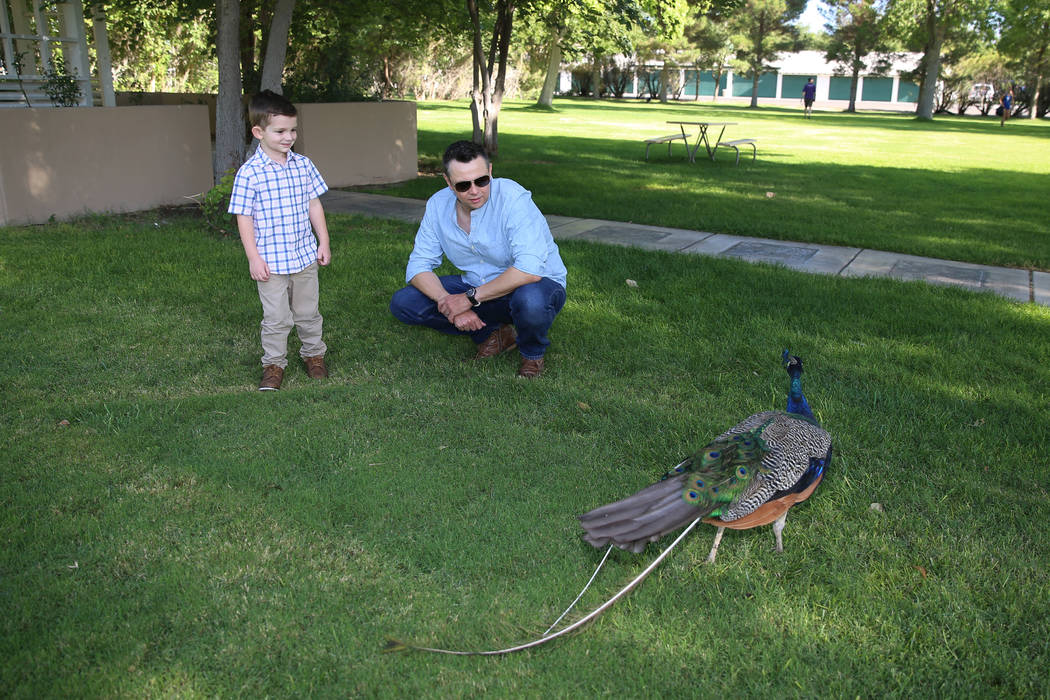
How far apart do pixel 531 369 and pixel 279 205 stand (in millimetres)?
1727

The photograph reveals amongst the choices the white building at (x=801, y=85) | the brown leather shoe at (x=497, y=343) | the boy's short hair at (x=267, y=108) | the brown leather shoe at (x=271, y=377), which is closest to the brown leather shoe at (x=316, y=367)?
the brown leather shoe at (x=271, y=377)

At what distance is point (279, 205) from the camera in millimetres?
4492

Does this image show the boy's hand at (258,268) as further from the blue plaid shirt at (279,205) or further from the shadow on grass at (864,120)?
the shadow on grass at (864,120)

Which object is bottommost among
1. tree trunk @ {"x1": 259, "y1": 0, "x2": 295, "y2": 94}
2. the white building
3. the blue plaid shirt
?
the blue plaid shirt

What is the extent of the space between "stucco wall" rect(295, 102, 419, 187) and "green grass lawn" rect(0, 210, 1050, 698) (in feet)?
21.7

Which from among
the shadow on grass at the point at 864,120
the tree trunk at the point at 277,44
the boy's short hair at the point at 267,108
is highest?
the tree trunk at the point at 277,44

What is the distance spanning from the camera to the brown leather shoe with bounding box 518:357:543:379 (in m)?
4.91

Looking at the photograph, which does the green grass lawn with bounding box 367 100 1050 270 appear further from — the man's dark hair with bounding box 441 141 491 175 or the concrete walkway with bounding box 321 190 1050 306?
the man's dark hair with bounding box 441 141 491 175

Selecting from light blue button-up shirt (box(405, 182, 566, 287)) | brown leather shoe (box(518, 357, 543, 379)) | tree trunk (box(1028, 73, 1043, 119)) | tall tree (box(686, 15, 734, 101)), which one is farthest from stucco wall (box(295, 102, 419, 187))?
tall tree (box(686, 15, 734, 101))

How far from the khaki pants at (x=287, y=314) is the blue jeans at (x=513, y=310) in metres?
0.50

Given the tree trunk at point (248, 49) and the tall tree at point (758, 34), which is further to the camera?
the tall tree at point (758, 34)

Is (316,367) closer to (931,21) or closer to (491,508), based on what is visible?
(491,508)

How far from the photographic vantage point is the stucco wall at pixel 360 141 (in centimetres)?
1220

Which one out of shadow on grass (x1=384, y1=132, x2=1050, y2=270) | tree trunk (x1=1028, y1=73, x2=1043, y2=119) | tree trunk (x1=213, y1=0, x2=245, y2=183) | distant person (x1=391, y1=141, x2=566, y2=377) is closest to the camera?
distant person (x1=391, y1=141, x2=566, y2=377)
